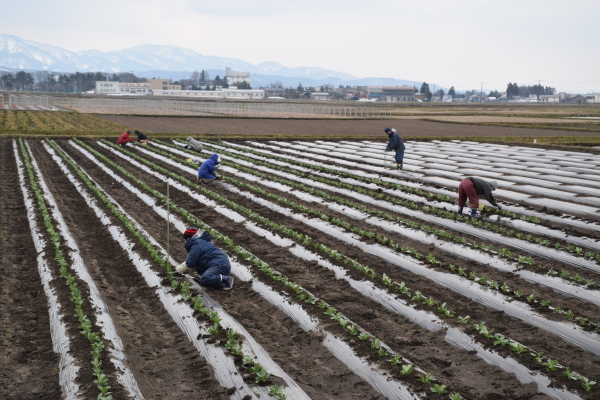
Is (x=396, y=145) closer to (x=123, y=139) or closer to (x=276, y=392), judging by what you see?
(x=123, y=139)

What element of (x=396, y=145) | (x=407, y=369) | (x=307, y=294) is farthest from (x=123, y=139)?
(x=407, y=369)

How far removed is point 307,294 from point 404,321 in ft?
5.38

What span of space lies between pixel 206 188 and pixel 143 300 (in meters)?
9.43

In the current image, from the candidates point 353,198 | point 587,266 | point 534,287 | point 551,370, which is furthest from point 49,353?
point 353,198

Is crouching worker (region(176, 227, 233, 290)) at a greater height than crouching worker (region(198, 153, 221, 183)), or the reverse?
crouching worker (region(198, 153, 221, 183))

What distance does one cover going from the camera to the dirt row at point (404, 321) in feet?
23.0

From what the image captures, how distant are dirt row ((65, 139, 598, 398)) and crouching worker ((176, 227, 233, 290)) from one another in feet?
4.07

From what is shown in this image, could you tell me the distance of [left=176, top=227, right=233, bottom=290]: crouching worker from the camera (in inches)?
382

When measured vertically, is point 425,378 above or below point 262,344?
above

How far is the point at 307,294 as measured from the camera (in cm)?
923

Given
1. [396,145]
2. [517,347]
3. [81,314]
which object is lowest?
[81,314]

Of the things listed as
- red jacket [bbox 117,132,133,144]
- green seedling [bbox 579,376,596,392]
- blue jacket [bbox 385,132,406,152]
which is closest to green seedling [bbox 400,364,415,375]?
green seedling [bbox 579,376,596,392]

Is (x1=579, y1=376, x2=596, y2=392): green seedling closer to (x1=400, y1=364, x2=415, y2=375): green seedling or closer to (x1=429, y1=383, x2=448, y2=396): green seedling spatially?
(x1=429, y1=383, x2=448, y2=396): green seedling

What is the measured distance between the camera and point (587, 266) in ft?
34.2
